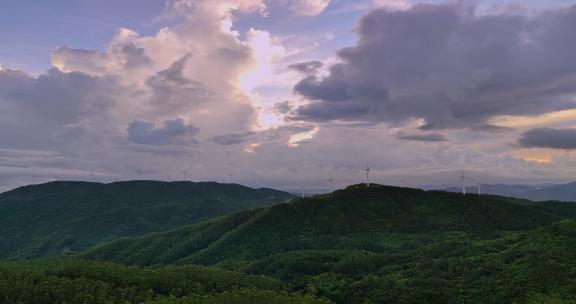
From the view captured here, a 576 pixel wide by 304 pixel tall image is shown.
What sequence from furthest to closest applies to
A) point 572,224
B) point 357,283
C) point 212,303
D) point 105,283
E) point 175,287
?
point 572,224
point 357,283
point 175,287
point 105,283
point 212,303

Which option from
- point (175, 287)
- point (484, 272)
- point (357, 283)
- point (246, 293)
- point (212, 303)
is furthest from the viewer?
point (357, 283)

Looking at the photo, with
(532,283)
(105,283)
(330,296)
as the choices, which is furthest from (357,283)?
(105,283)

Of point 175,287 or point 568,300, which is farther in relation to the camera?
point 175,287

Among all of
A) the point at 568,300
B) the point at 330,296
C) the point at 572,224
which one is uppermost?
the point at 572,224

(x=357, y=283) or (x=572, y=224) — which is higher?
(x=572, y=224)

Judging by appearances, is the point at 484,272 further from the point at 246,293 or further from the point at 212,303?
the point at 212,303

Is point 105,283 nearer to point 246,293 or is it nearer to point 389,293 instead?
point 246,293

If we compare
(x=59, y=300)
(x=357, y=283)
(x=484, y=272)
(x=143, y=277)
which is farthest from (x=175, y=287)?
(x=484, y=272)
